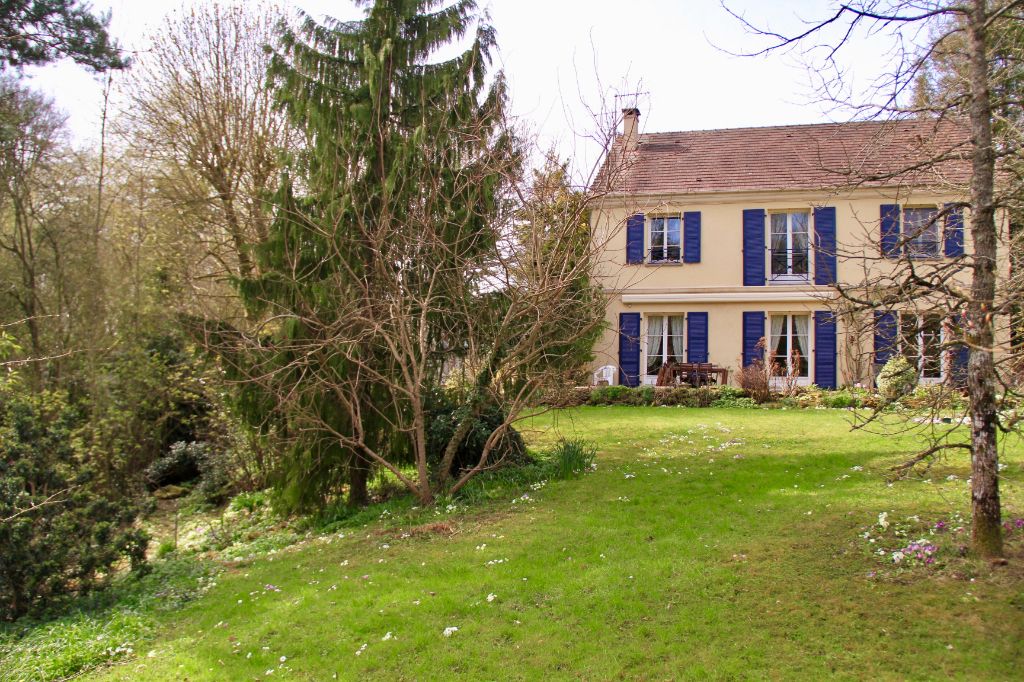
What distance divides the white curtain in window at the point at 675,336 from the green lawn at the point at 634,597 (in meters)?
10.9

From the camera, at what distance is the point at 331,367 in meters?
10.0

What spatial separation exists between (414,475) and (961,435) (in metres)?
8.07

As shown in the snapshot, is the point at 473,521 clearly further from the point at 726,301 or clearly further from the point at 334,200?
the point at 726,301

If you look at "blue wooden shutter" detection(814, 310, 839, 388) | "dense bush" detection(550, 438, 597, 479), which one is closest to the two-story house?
"blue wooden shutter" detection(814, 310, 839, 388)

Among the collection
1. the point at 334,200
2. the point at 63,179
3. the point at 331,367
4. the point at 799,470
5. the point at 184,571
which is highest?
the point at 63,179

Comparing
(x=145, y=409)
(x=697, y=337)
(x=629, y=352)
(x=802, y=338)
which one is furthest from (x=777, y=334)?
(x=145, y=409)

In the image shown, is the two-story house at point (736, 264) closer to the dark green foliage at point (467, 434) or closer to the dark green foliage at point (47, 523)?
the dark green foliage at point (467, 434)

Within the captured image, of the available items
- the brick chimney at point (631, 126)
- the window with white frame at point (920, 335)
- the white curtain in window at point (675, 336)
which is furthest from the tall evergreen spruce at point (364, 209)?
the white curtain in window at point (675, 336)

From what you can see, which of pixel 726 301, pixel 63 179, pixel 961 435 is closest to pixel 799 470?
pixel 961 435

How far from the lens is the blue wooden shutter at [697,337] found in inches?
776

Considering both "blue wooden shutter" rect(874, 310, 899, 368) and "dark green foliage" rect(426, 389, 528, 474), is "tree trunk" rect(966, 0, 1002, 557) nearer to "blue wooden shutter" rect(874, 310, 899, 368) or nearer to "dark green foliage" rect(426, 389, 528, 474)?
"blue wooden shutter" rect(874, 310, 899, 368)

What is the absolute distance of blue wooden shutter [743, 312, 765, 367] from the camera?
63.3ft

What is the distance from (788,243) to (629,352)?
5.25 m

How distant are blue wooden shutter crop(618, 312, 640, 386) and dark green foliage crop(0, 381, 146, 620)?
43.9 ft
